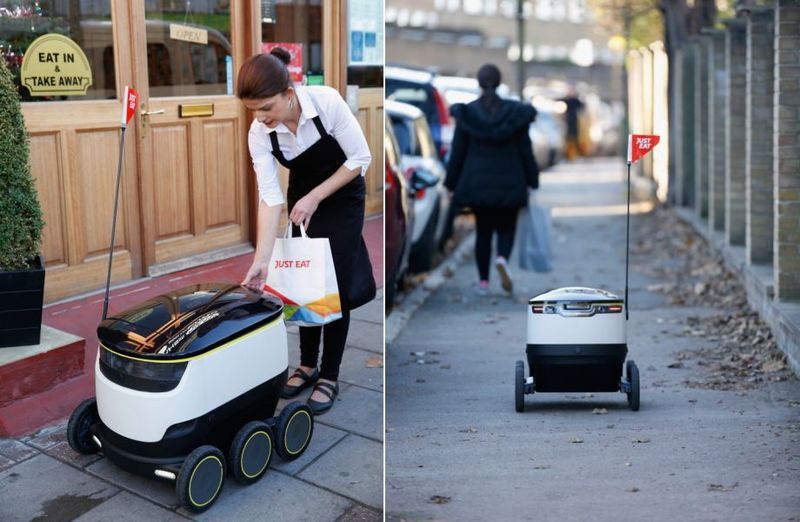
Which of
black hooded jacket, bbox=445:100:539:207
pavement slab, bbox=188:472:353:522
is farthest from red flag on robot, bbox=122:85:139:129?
black hooded jacket, bbox=445:100:539:207

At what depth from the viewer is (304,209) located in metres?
3.04

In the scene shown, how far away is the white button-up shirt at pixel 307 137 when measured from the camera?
294 cm

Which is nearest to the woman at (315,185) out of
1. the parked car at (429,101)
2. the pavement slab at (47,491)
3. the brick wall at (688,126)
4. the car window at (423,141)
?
the pavement slab at (47,491)

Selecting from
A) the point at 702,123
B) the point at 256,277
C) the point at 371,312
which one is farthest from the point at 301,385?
the point at 702,123

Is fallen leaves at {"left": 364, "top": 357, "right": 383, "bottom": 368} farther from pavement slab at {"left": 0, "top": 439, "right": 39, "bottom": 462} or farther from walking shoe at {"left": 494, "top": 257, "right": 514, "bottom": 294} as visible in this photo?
walking shoe at {"left": 494, "top": 257, "right": 514, "bottom": 294}

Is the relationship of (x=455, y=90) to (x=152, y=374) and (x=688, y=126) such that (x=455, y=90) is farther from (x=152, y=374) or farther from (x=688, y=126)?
(x=152, y=374)

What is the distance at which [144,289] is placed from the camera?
2.86m

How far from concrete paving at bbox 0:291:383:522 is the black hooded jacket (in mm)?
2673

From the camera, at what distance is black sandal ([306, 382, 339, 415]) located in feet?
10.2

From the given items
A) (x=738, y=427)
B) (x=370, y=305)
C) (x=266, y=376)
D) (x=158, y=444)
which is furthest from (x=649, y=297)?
(x=158, y=444)

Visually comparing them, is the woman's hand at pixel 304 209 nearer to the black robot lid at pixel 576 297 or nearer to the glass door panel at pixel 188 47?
the glass door panel at pixel 188 47

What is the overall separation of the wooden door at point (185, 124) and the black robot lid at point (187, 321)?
119 millimetres

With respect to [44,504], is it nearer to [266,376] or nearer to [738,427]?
[266,376]

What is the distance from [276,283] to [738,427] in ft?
5.98
